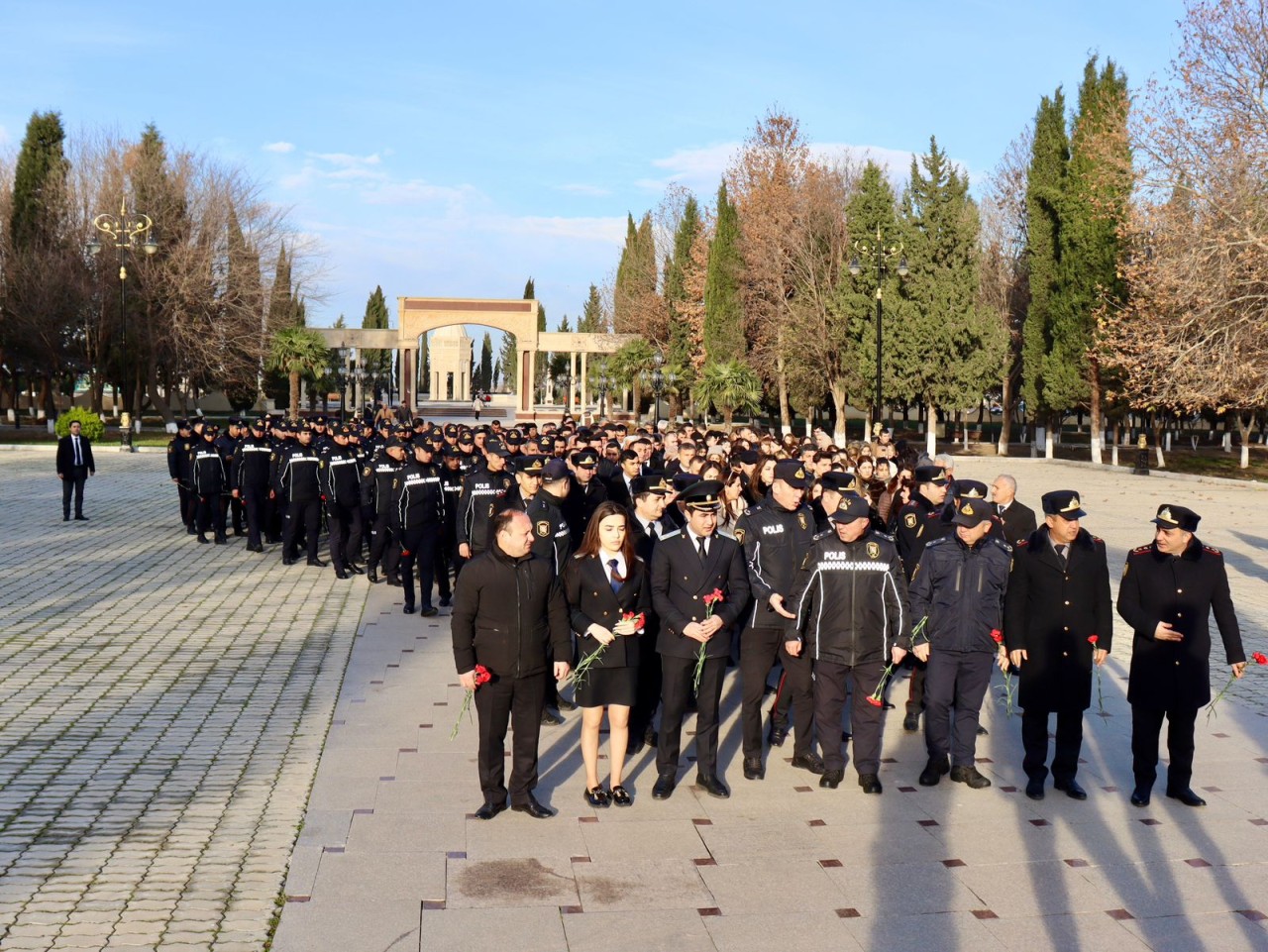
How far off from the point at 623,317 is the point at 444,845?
68.2 meters

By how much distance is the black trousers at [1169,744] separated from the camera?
7355 millimetres

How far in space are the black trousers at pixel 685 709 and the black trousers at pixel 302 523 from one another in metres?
10.1

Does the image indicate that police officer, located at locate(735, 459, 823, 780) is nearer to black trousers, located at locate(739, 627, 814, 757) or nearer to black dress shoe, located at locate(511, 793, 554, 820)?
black trousers, located at locate(739, 627, 814, 757)

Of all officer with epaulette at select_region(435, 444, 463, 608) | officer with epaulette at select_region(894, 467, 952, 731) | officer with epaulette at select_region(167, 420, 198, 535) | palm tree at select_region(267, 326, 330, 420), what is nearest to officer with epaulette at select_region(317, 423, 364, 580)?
officer with epaulette at select_region(435, 444, 463, 608)

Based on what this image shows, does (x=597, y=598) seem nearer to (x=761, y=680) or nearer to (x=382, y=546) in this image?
(x=761, y=680)

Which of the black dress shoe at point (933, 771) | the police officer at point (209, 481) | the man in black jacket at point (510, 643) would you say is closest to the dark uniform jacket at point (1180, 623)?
the black dress shoe at point (933, 771)

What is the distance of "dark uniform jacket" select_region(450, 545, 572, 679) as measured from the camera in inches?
273

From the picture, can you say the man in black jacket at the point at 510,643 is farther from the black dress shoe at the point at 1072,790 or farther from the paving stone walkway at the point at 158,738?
the black dress shoe at the point at 1072,790

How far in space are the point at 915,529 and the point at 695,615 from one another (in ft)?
10.2

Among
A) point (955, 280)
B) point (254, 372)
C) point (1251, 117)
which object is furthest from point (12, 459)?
point (1251, 117)

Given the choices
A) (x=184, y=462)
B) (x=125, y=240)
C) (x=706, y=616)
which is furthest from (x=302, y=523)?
(x=125, y=240)

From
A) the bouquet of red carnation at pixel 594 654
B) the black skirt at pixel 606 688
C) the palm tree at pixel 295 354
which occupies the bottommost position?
the black skirt at pixel 606 688

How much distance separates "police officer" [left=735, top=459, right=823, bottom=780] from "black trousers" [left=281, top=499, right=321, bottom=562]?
9658mm

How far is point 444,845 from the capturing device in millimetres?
6590
